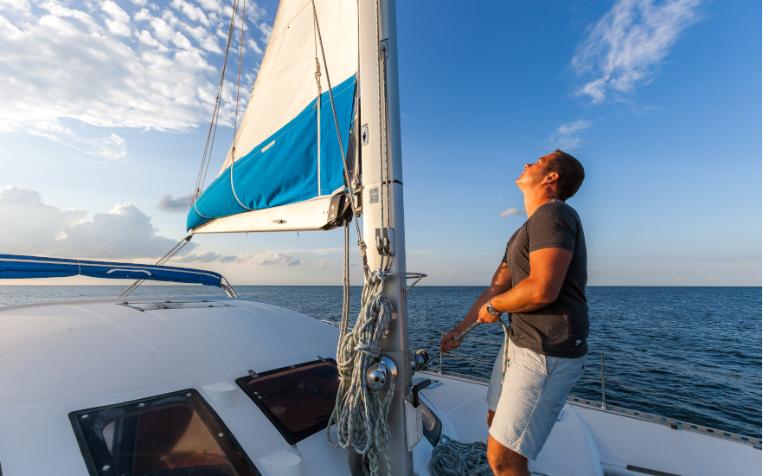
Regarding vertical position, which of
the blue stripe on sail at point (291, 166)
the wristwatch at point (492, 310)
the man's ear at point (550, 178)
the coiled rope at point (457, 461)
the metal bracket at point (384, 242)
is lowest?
the coiled rope at point (457, 461)

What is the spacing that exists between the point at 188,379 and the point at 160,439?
279 millimetres

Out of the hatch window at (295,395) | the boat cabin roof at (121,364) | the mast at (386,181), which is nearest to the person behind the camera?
the boat cabin roof at (121,364)

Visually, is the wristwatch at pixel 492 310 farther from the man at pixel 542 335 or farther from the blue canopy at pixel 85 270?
the blue canopy at pixel 85 270

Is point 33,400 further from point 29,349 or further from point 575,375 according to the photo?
point 575,375

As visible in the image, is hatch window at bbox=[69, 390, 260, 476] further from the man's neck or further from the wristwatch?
the man's neck

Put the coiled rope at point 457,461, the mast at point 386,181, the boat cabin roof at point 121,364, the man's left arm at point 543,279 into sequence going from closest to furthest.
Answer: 1. the boat cabin roof at point 121,364
2. the man's left arm at point 543,279
3. the mast at point 386,181
4. the coiled rope at point 457,461

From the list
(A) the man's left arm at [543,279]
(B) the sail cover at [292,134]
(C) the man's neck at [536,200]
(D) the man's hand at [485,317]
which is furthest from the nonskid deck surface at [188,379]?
(C) the man's neck at [536,200]

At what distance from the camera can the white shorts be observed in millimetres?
1748

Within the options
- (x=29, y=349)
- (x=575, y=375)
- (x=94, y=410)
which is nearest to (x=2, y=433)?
(x=94, y=410)

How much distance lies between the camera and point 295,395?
2.10 metres

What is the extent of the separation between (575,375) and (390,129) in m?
1.57

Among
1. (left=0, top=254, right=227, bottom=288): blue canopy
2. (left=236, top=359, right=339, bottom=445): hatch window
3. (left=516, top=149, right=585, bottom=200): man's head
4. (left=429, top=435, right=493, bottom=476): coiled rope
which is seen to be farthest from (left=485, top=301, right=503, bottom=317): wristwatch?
(left=0, top=254, right=227, bottom=288): blue canopy

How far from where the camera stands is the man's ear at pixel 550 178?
6.39ft

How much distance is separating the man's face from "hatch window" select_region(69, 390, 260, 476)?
1.99 m
